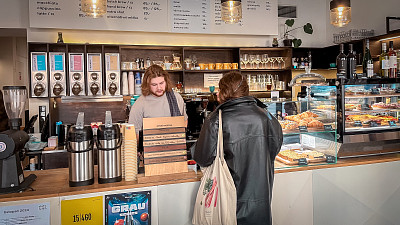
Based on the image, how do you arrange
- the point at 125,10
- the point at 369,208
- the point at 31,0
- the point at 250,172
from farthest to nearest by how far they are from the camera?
the point at 125,10 → the point at 31,0 → the point at 369,208 → the point at 250,172

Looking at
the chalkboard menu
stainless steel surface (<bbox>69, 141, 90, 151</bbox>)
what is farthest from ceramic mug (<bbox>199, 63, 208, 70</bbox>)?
stainless steel surface (<bbox>69, 141, 90, 151</bbox>)

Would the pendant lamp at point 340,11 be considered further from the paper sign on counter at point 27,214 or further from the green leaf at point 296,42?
the paper sign on counter at point 27,214

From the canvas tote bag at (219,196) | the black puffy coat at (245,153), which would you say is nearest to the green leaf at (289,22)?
the black puffy coat at (245,153)

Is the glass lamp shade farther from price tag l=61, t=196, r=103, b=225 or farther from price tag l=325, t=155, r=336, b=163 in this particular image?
price tag l=325, t=155, r=336, b=163

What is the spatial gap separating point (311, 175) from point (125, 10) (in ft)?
12.2

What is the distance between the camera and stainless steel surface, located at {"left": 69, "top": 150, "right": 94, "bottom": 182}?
5.89ft

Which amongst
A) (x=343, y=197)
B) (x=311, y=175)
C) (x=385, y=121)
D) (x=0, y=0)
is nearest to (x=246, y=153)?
(x=311, y=175)

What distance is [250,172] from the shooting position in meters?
1.86

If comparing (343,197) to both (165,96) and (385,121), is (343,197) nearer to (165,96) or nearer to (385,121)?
(385,121)

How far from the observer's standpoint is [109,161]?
6.14 ft

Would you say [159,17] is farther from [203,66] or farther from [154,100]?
[154,100]

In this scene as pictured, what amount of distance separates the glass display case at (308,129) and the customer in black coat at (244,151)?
1.72 feet

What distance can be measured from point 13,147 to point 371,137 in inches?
99.7

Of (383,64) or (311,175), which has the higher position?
(383,64)
